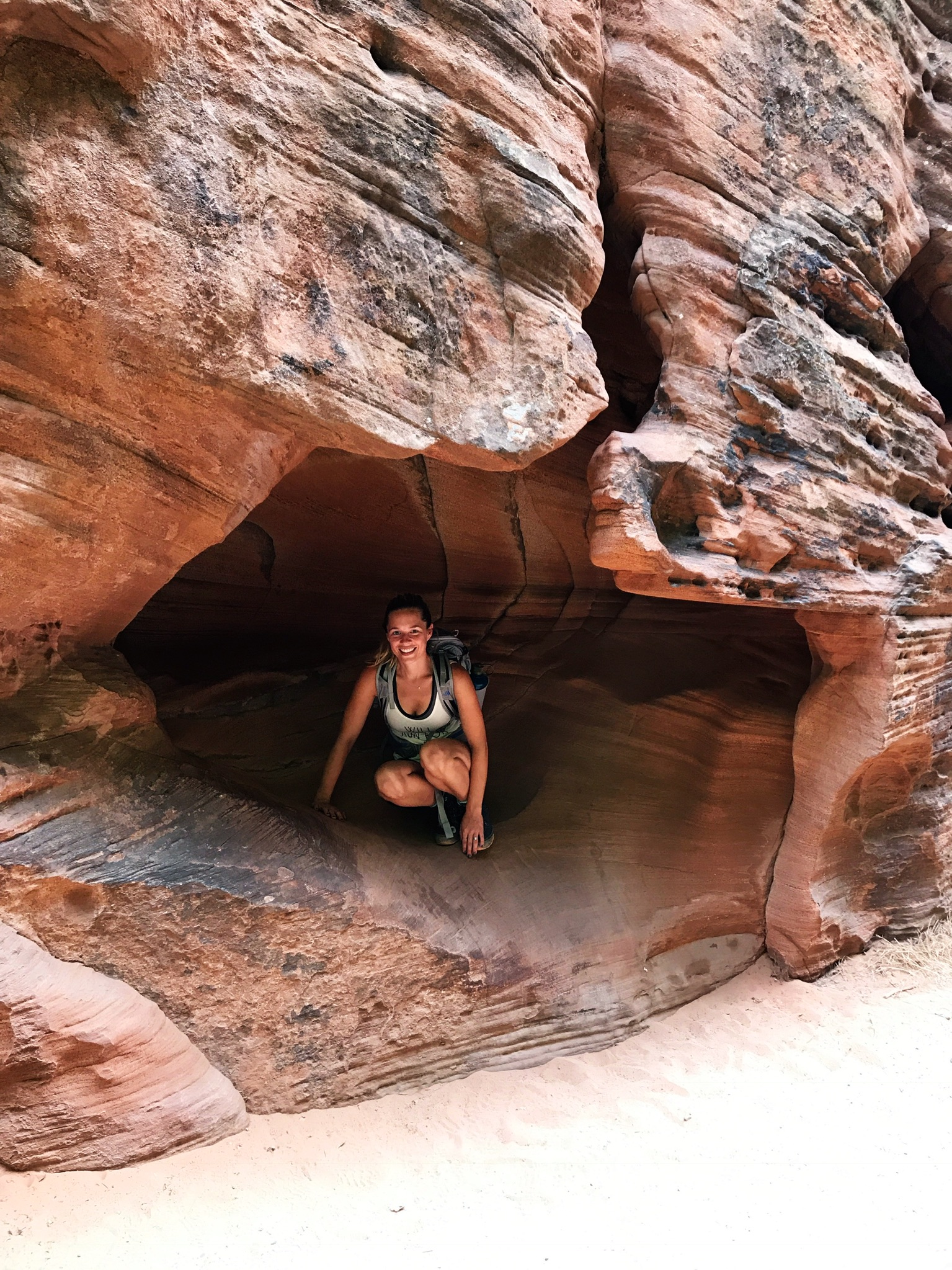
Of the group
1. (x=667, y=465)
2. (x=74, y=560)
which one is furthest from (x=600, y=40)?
(x=74, y=560)

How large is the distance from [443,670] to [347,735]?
493 millimetres

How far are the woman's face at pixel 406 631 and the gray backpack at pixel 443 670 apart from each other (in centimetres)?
20

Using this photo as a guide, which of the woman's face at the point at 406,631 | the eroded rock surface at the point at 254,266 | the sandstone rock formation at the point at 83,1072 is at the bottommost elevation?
the sandstone rock formation at the point at 83,1072

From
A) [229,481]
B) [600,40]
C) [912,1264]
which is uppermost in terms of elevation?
[600,40]

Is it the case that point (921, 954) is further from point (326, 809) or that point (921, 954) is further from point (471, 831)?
point (326, 809)

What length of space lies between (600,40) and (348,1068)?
4.16m

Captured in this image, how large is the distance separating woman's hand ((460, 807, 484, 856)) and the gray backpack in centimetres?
45

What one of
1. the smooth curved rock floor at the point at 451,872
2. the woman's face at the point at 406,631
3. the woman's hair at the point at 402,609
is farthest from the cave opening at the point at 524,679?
the woman's face at the point at 406,631

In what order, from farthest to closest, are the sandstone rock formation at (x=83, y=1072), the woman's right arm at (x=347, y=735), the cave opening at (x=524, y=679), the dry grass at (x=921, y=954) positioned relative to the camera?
the dry grass at (x=921, y=954) → the cave opening at (x=524, y=679) → the woman's right arm at (x=347, y=735) → the sandstone rock formation at (x=83, y=1072)

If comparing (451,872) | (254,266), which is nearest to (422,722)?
(451,872)

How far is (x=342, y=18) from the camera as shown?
8.37 feet

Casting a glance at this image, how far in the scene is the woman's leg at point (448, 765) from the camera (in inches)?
142

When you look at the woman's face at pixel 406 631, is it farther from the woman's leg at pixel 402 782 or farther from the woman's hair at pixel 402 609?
the woman's leg at pixel 402 782

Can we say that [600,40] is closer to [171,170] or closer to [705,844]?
[171,170]
